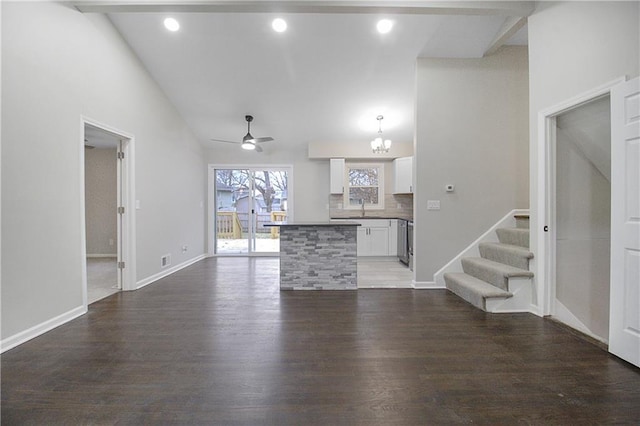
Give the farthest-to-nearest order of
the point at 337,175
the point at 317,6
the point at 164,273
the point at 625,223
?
the point at 337,175, the point at 164,273, the point at 317,6, the point at 625,223

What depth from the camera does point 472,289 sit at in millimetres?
3311

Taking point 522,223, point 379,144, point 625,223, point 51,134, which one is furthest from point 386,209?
point 51,134

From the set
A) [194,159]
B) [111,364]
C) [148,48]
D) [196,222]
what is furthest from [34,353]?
[194,159]

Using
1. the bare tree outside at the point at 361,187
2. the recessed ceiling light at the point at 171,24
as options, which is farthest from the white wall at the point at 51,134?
the bare tree outside at the point at 361,187

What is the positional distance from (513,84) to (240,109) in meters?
4.34

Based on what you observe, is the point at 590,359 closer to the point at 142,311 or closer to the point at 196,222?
the point at 142,311

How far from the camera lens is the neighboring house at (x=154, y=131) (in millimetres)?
Answer: 2389

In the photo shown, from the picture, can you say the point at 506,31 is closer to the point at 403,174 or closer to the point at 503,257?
the point at 503,257

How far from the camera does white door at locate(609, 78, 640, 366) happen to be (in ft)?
6.68

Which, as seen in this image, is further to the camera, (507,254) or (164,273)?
(164,273)

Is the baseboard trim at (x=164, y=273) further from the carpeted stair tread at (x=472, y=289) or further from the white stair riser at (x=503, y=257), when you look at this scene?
the white stair riser at (x=503, y=257)

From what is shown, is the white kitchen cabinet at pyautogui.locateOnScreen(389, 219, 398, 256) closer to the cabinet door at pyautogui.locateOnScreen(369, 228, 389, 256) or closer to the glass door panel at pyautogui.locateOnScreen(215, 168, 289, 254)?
the cabinet door at pyautogui.locateOnScreen(369, 228, 389, 256)

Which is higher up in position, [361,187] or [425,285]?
[361,187]

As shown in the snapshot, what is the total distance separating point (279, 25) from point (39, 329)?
13.2ft
